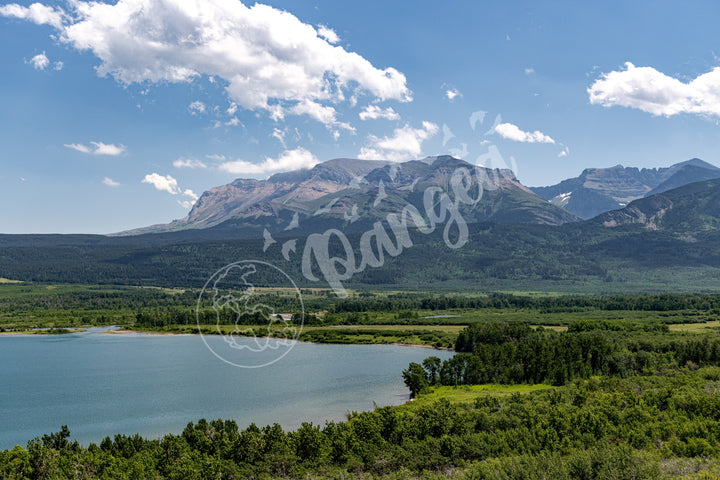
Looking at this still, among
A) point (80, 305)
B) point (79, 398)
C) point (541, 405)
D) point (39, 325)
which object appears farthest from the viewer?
point (80, 305)

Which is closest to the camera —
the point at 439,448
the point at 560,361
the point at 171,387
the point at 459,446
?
the point at 459,446

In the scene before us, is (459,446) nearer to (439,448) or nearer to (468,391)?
(439,448)

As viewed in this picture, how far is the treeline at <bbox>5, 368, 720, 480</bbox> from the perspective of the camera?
3123 cm

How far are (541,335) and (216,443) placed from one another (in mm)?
64573

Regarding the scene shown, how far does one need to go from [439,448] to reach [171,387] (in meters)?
41.0

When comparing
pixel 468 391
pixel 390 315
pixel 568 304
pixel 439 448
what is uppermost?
pixel 439 448

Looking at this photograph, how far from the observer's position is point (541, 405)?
46219 mm

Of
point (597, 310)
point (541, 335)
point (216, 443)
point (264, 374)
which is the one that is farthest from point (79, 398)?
point (597, 310)

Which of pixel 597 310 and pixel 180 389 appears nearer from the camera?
pixel 180 389

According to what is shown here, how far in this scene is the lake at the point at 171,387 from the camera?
53219mm

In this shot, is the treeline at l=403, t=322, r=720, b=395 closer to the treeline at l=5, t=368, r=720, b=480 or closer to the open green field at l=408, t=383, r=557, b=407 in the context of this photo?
the open green field at l=408, t=383, r=557, b=407

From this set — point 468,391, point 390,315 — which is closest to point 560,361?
point 468,391

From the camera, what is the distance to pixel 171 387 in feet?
222

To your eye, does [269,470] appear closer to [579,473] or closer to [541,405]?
[579,473]
